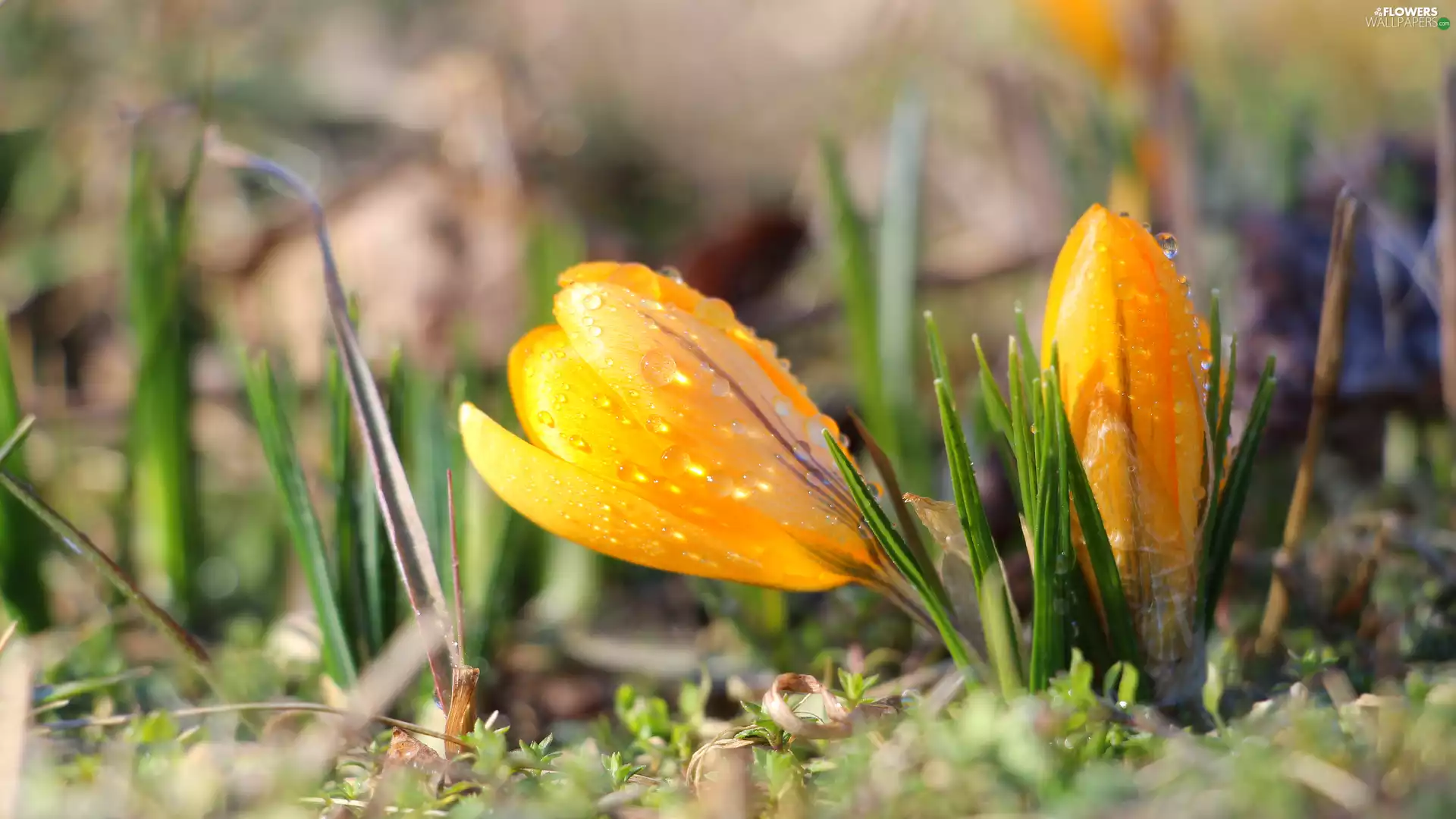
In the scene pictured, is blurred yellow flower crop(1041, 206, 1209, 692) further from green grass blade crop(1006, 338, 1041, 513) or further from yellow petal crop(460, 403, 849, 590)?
yellow petal crop(460, 403, 849, 590)

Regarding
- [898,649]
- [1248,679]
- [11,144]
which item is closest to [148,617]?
[898,649]

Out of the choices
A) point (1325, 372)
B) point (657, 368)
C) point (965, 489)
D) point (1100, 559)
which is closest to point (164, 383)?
point (657, 368)

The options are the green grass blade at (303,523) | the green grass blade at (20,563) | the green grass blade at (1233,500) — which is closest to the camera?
the green grass blade at (1233,500)

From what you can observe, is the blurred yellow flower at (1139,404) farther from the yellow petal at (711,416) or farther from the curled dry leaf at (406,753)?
the curled dry leaf at (406,753)

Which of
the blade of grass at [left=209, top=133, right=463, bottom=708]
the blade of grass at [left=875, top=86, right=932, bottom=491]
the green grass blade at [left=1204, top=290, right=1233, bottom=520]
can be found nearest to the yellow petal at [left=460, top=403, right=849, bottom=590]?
the blade of grass at [left=209, top=133, right=463, bottom=708]

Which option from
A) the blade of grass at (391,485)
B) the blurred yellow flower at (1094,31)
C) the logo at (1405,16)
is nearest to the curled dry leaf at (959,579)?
the blade of grass at (391,485)

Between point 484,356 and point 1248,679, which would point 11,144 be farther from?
point 1248,679
